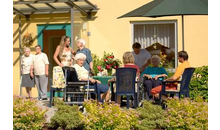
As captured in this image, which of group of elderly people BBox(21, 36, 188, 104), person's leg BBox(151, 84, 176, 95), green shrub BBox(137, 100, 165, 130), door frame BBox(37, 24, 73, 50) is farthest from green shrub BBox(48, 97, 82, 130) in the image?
door frame BBox(37, 24, 73, 50)

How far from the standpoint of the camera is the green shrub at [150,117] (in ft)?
23.5

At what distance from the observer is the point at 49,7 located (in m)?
14.3

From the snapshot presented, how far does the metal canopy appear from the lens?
43.9ft

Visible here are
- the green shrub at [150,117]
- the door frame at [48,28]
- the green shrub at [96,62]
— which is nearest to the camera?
the green shrub at [150,117]

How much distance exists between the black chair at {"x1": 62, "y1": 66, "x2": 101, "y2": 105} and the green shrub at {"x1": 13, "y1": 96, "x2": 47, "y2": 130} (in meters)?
2.04

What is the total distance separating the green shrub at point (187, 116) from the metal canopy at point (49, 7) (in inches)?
266

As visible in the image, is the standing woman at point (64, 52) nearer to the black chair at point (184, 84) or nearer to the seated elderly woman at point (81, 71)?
the seated elderly woman at point (81, 71)

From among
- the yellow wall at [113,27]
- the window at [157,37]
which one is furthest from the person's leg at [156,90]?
the yellow wall at [113,27]

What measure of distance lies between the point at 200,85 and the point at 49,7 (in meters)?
5.78

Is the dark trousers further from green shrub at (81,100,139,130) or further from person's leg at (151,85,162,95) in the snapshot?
green shrub at (81,100,139,130)

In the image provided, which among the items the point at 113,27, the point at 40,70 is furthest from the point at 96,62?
the point at 40,70
